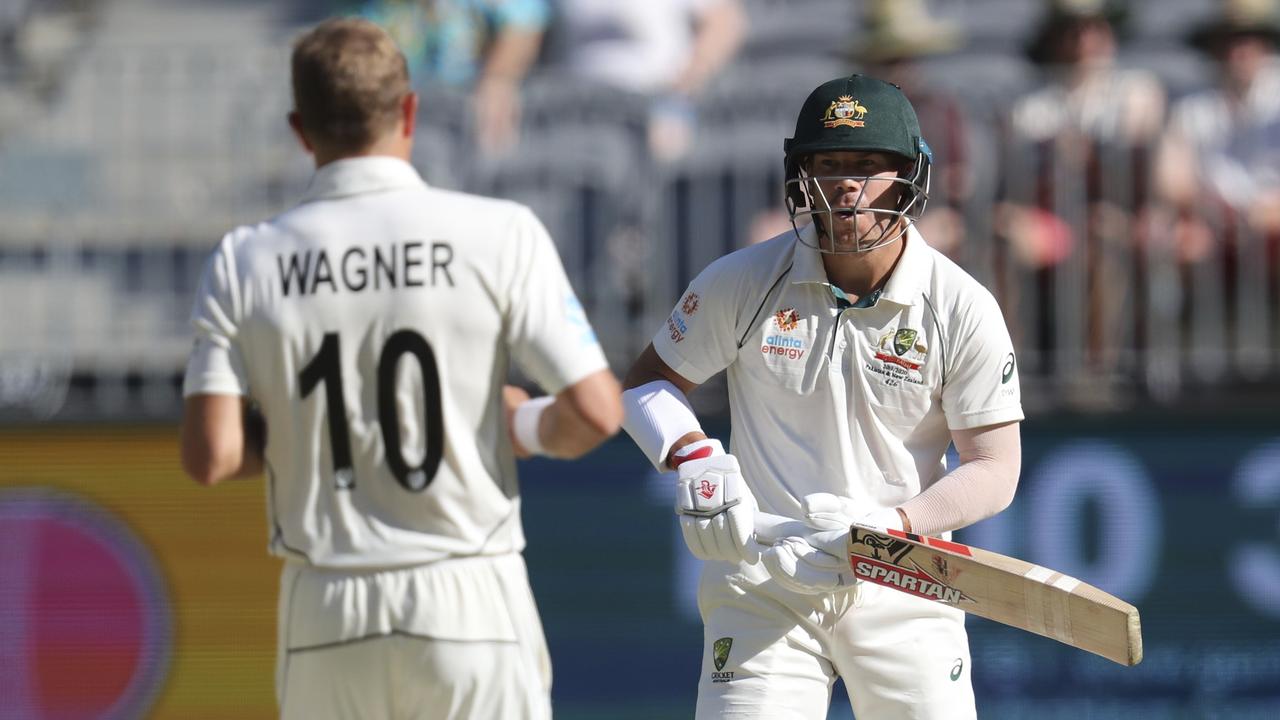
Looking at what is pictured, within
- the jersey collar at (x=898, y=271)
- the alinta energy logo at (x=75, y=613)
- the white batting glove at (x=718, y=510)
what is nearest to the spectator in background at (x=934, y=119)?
the jersey collar at (x=898, y=271)

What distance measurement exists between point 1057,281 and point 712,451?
410 cm

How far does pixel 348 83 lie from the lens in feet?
11.0

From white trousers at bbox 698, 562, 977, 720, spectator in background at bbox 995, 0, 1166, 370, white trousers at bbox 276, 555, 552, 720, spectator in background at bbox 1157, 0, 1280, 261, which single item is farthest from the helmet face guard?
spectator in background at bbox 1157, 0, 1280, 261

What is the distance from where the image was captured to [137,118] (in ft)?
26.7

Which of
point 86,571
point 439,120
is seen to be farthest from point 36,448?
point 439,120

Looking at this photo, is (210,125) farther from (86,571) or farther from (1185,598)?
(1185,598)

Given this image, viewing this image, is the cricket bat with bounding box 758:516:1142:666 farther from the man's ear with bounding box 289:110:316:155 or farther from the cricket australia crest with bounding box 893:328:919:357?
the man's ear with bounding box 289:110:316:155

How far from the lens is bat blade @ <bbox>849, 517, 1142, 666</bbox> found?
385cm

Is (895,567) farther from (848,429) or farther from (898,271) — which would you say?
(898,271)

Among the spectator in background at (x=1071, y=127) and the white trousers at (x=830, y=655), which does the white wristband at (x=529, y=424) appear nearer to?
the white trousers at (x=830, y=655)

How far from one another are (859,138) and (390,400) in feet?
4.44

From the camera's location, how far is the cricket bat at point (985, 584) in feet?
12.6

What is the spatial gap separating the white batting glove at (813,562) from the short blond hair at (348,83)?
4.39 feet

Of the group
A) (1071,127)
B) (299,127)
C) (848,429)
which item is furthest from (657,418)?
(1071,127)
